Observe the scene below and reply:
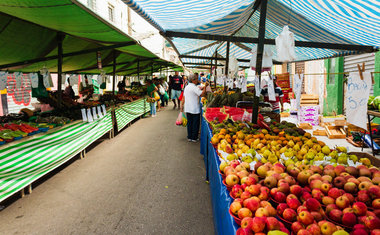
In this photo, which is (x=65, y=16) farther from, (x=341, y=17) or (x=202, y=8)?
(x=341, y=17)

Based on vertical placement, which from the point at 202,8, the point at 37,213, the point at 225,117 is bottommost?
the point at 37,213

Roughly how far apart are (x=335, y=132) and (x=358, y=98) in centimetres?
646

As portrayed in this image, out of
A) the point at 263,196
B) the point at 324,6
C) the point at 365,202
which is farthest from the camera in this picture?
the point at 324,6

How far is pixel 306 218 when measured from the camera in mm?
1542

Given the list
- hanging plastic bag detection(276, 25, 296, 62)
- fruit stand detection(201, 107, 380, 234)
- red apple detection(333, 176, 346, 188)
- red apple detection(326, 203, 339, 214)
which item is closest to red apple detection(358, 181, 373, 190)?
fruit stand detection(201, 107, 380, 234)

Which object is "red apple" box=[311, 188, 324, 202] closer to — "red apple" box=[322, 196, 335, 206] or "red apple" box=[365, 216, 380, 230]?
"red apple" box=[322, 196, 335, 206]

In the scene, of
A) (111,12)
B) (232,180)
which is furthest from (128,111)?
(111,12)

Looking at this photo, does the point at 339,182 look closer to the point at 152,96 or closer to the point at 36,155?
the point at 36,155

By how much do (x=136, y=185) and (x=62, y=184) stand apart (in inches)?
56.6

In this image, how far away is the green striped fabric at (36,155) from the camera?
3.59 m

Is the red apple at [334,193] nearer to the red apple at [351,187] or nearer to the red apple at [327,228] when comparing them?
the red apple at [351,187]

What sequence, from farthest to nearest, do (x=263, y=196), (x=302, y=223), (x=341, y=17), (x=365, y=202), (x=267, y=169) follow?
(x=341, y=17)
(x=267, y=169)
(x=263, y=196)
(x=365, y=202)
(x=302, y=223)

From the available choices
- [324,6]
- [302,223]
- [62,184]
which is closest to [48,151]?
[62,184]

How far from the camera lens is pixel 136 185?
4523 mm
